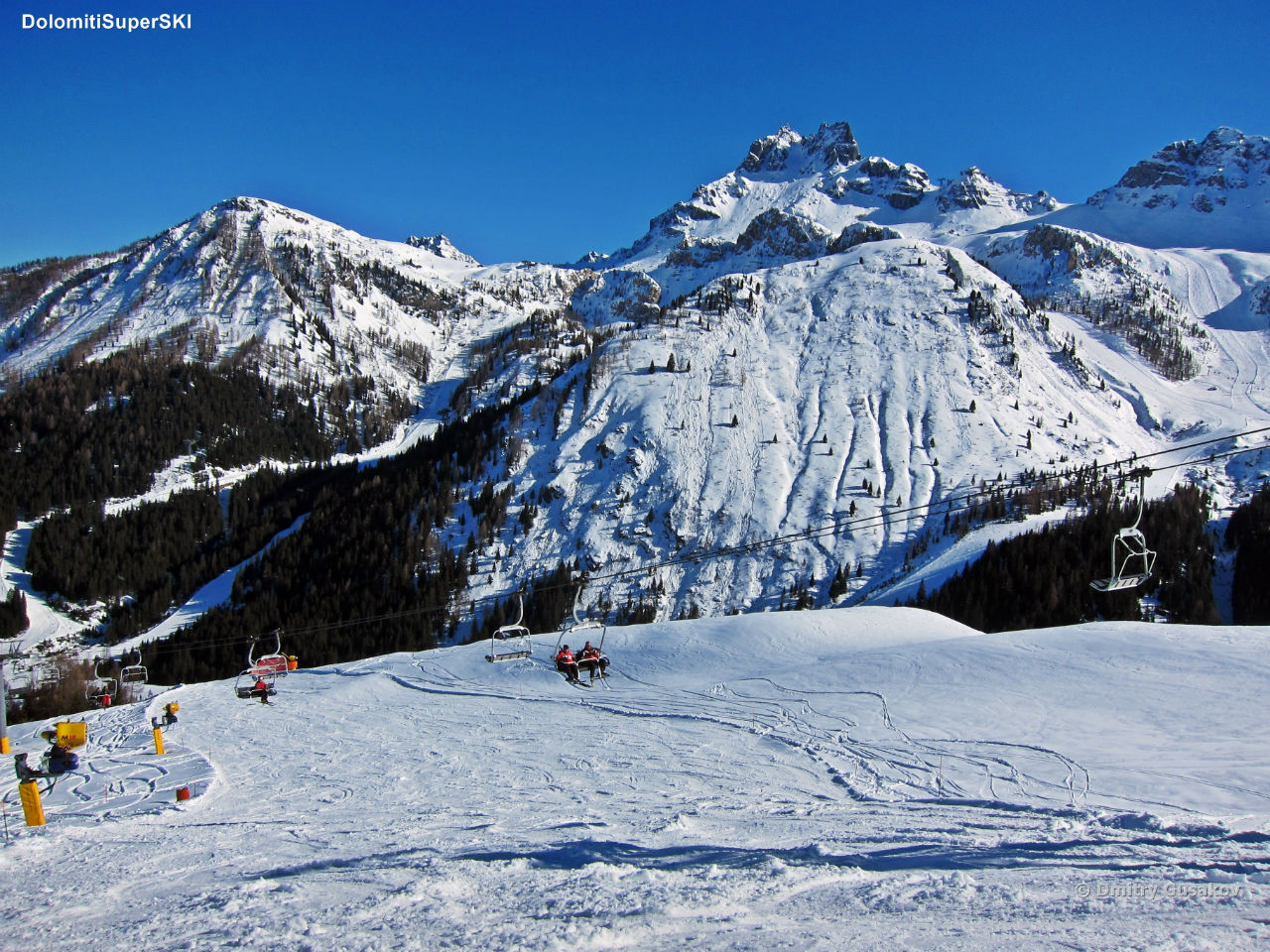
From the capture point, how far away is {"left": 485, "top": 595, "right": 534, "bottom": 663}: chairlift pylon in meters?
35.5

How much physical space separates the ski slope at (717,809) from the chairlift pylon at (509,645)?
3087mm

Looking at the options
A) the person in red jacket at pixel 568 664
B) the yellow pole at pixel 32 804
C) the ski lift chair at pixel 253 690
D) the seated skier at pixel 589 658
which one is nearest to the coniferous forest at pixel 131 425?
the ski lift chair at pixel 253 690

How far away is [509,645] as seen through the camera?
3712 centimetres

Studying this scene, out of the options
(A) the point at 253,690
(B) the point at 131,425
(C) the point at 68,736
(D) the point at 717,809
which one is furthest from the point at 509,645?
(B) the point at 131,425

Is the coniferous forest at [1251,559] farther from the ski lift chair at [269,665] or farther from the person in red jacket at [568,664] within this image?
the ski lift chair at [269,665]

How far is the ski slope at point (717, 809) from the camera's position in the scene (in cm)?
787

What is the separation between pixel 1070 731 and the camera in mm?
19156

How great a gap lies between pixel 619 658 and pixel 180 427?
509ft

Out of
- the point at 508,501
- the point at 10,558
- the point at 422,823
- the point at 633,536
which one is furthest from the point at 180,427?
the point at 422,823

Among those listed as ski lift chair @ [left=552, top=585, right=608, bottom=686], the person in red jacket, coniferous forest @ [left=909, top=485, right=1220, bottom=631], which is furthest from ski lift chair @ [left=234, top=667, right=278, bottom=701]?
coniferous forest @ [left=909, top=485, right=1220, bottom=631]

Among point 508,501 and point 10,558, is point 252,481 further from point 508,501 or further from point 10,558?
point 508,501

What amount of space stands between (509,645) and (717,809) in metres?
24.3

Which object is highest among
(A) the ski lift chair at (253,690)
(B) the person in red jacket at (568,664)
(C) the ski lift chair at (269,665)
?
(B) the person in red jacket at (568,664)

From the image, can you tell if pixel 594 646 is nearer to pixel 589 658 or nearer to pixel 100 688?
pixel 589 658
